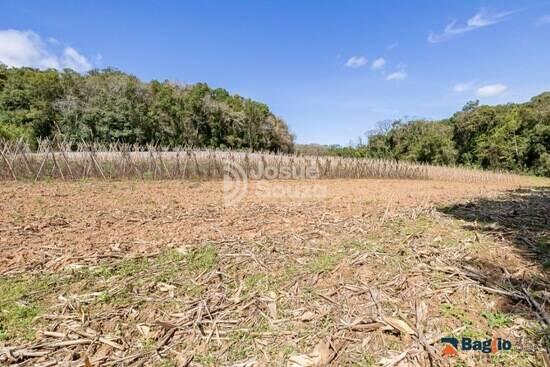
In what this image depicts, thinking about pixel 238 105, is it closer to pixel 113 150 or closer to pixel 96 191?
pixel 113 150

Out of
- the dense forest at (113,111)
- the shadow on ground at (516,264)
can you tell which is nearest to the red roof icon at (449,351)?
the shadow on ground at (516,264)

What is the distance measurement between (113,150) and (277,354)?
44.8 ft

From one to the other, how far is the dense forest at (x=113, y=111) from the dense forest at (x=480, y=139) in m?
17.1

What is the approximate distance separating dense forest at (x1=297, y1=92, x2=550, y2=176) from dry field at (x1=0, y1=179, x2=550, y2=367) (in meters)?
28.7

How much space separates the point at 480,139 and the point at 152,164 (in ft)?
108

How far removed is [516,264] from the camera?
281 centimetres

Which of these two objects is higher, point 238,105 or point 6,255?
point 238,105

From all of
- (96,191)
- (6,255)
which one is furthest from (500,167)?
(6,255)

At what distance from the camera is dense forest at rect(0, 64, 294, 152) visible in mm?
24109

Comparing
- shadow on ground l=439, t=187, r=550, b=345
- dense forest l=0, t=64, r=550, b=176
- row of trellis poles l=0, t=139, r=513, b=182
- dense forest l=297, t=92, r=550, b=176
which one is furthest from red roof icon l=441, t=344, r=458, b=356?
dense forest l=297, t=92, r=550, b=176

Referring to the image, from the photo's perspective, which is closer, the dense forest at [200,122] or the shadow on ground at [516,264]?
the shadow on ground at [516,264]

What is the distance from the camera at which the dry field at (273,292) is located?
6.07 ft

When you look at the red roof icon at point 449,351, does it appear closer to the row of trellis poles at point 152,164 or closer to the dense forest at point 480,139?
the row of trellis poles at point 152,164

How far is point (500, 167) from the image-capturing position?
93.4 ft
